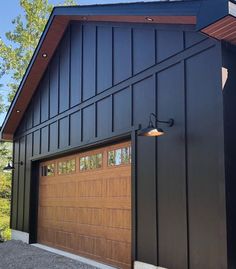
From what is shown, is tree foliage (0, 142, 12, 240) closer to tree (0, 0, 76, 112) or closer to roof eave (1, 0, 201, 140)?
tree (0, 0, 76, 112)

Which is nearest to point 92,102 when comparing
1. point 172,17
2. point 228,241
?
point 172,17

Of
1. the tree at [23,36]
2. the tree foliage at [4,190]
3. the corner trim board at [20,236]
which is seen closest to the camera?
the corner trim board at [20,236]

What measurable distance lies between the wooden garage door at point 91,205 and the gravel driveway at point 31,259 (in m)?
0.44

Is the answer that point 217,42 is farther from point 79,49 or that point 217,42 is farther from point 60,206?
point 60,206

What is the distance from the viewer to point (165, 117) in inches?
269

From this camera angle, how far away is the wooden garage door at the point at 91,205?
8.15 metres

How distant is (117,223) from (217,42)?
171 inches

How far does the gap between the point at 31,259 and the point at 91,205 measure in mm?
2238

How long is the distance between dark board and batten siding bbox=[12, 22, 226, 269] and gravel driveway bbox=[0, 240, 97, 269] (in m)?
2.56

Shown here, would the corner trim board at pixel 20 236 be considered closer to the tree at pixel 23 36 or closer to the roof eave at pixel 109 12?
the roof eave at pixel 109 12

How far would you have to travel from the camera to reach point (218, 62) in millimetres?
5746

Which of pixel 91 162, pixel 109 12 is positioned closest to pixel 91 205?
pixel 91 162

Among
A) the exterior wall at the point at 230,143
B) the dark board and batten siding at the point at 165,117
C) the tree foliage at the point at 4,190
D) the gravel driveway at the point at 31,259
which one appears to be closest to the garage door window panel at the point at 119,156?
the dark board and batten siding at the point at 165,117

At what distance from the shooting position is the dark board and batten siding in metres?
5.76
